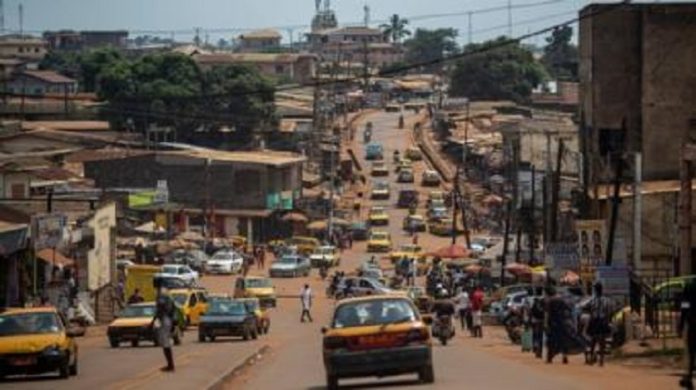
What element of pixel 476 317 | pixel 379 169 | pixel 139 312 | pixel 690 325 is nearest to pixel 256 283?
pixel 476 317

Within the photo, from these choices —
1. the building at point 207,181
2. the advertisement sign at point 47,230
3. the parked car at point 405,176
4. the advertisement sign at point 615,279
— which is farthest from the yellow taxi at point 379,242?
the advertisement sign at point 615,279

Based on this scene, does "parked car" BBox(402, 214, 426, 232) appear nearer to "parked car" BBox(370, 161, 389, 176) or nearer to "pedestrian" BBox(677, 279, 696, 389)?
"parked car" BBox(370, 161, 389, 176)

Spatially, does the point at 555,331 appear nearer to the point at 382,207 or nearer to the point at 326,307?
the point at 326,307

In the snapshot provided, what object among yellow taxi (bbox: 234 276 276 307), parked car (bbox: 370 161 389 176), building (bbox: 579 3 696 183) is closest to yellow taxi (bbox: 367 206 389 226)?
parked car (bbox: 370 161 389 176)

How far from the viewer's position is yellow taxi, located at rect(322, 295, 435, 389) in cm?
2686

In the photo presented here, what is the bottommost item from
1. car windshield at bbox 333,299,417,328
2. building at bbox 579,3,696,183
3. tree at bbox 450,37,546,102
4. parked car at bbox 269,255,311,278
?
parked car at bbox 269,255,311,278

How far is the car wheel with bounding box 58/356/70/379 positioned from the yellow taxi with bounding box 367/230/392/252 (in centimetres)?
7553

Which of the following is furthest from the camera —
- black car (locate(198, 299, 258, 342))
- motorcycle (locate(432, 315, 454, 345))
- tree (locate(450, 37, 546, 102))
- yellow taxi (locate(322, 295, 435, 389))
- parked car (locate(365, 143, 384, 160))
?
tree (locate(450, 37, 546, 102))

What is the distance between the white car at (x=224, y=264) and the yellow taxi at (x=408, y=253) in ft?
28.7

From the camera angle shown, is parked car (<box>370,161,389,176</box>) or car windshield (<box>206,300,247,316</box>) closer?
car windshield (<box>206,300,247,316</box>)

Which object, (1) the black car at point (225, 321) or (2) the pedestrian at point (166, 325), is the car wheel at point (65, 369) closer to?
(2) the pedestrian at point (166, 325)

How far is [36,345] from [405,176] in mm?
107493

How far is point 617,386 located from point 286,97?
561ft

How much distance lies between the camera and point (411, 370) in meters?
27.1
